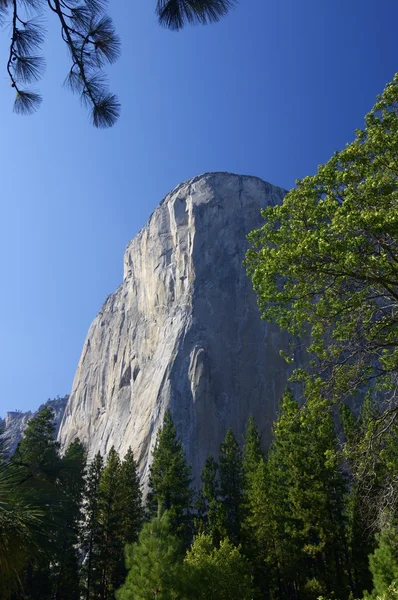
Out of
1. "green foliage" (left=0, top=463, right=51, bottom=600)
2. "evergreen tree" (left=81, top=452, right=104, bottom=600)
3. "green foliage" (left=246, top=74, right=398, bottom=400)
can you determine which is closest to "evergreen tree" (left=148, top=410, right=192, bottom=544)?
"evergreen tree" (left=81, top=452, right=104, bottom=600)

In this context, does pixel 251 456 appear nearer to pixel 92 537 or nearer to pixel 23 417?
pixel 92 537

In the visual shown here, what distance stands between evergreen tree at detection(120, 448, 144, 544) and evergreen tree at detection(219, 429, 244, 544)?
6315mm

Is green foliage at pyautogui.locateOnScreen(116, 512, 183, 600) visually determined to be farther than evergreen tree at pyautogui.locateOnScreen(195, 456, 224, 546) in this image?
No

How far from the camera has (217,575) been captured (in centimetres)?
1841

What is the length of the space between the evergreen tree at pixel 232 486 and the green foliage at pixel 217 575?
1243 cm

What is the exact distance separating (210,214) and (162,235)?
1027 centimetres

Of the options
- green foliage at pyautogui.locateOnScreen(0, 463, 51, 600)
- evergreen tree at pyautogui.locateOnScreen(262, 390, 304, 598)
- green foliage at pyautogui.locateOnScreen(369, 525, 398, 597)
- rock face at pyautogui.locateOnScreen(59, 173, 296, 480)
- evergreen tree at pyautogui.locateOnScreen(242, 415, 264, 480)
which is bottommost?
green foliage at pyautogui.locateOnScreen(0, 463, 51, 600)

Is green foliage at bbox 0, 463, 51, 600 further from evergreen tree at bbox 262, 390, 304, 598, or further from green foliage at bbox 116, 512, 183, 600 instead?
evergreen tree at bbox 262, 390, 304, 598

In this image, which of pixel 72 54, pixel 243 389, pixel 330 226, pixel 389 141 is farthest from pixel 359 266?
pixel 243 389

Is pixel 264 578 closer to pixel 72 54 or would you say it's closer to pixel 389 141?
pixel 389 141

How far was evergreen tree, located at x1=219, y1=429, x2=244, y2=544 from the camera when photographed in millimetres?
33906

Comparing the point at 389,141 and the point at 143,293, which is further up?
the point at 143,293

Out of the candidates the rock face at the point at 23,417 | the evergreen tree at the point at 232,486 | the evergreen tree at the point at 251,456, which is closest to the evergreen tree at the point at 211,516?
the evergreen tree at the point at 232,486

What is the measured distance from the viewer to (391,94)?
9.98 metres
